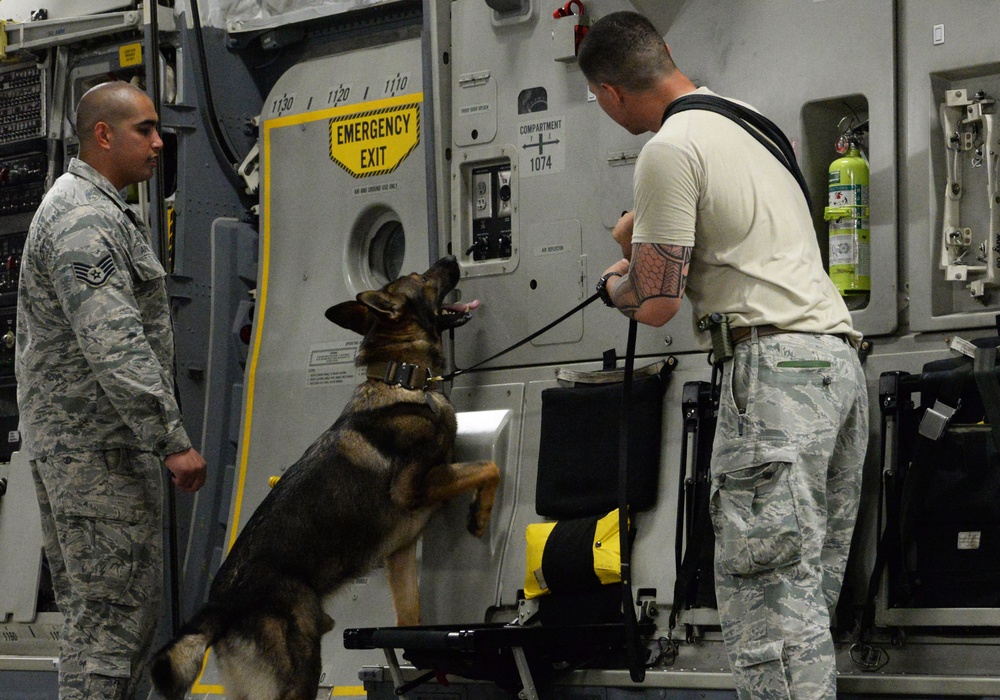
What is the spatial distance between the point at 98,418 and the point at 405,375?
104 cm

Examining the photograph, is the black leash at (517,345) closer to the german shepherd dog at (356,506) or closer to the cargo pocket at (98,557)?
the german shepherd dog at (356,506)

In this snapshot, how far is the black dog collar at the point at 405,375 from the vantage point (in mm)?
4328

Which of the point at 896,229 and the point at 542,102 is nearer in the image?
the point at 896,229

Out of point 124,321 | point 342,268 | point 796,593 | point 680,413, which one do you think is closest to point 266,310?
point 342,268

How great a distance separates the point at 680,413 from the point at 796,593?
1196 millimetres

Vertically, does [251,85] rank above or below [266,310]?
above

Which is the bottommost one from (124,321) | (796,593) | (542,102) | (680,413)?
(796,593)

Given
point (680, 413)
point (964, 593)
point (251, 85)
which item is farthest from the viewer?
point (251, 85)

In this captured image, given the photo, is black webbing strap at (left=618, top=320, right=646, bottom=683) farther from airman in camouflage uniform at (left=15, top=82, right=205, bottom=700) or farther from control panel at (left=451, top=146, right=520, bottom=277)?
airman in camouflage uniform at (left=15, top=82, right=205, bottom=700)

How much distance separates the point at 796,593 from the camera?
2.81m

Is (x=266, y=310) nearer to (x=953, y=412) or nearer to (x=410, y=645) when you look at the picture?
(x=410, y=645)

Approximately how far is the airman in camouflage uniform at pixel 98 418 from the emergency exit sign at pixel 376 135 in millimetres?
1267

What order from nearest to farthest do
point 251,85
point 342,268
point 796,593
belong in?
point 796,593 < point 342,268 < point 251,85

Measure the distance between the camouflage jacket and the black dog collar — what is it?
747 millimetres
